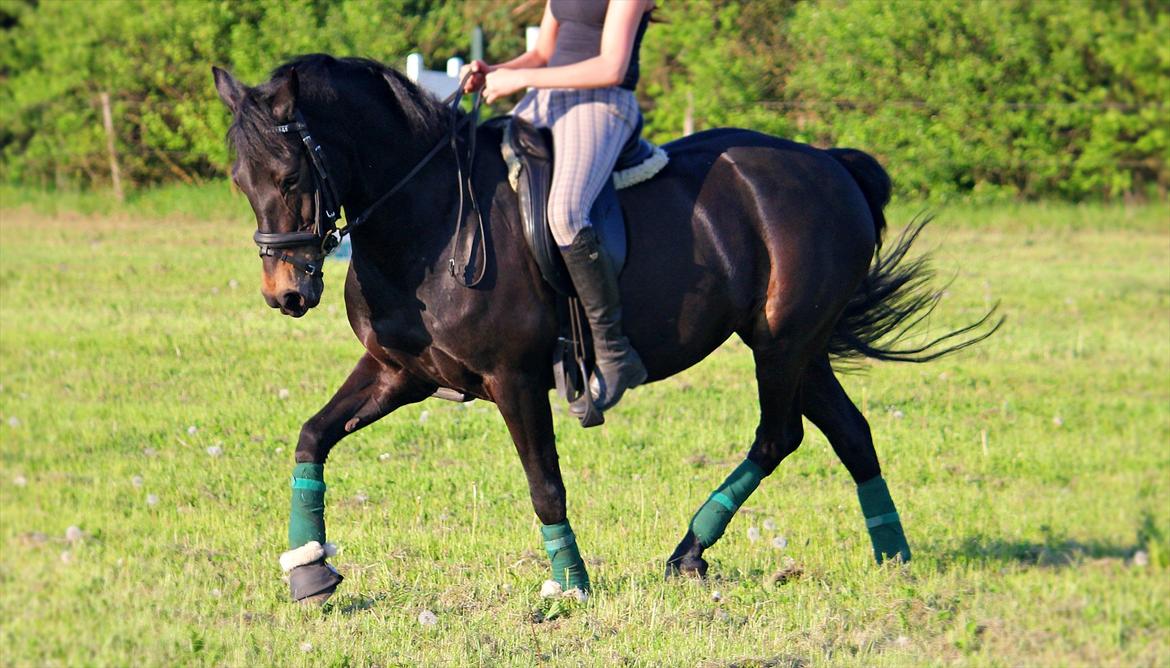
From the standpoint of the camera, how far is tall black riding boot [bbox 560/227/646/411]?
5.65 metres

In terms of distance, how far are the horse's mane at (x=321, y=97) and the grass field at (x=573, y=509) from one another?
179 cm

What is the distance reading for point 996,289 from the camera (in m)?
16.1

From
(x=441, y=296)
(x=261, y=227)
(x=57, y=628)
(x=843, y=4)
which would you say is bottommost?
(x=843, y=4)

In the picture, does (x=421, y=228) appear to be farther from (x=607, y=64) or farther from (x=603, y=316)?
(x=607, y=64)

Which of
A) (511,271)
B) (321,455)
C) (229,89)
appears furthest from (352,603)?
(229,89)

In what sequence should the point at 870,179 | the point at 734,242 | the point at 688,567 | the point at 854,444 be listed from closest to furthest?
the point at 734,242, the point at 688,567, the point at 854,444, the point at 870,179

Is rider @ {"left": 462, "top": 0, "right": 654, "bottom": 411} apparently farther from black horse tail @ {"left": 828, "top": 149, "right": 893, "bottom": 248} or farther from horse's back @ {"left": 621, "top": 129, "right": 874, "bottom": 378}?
black horse tail @ {"left": 828, "top": 149, "right": 893, "bottom": 248}

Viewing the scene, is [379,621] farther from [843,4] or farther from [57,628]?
[843,4]

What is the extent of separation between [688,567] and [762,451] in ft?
2.26

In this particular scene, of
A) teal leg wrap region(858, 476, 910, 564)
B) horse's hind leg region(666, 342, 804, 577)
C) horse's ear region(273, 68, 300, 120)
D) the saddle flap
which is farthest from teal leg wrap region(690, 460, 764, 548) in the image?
horse's ear region(273, 68, 300, 120)

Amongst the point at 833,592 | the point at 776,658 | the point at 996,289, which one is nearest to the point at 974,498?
the point at 833,592

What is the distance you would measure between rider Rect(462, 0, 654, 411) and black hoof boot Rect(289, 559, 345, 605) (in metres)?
1.34

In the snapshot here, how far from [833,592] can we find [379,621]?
2.02 meters

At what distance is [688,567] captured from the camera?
6398mm
